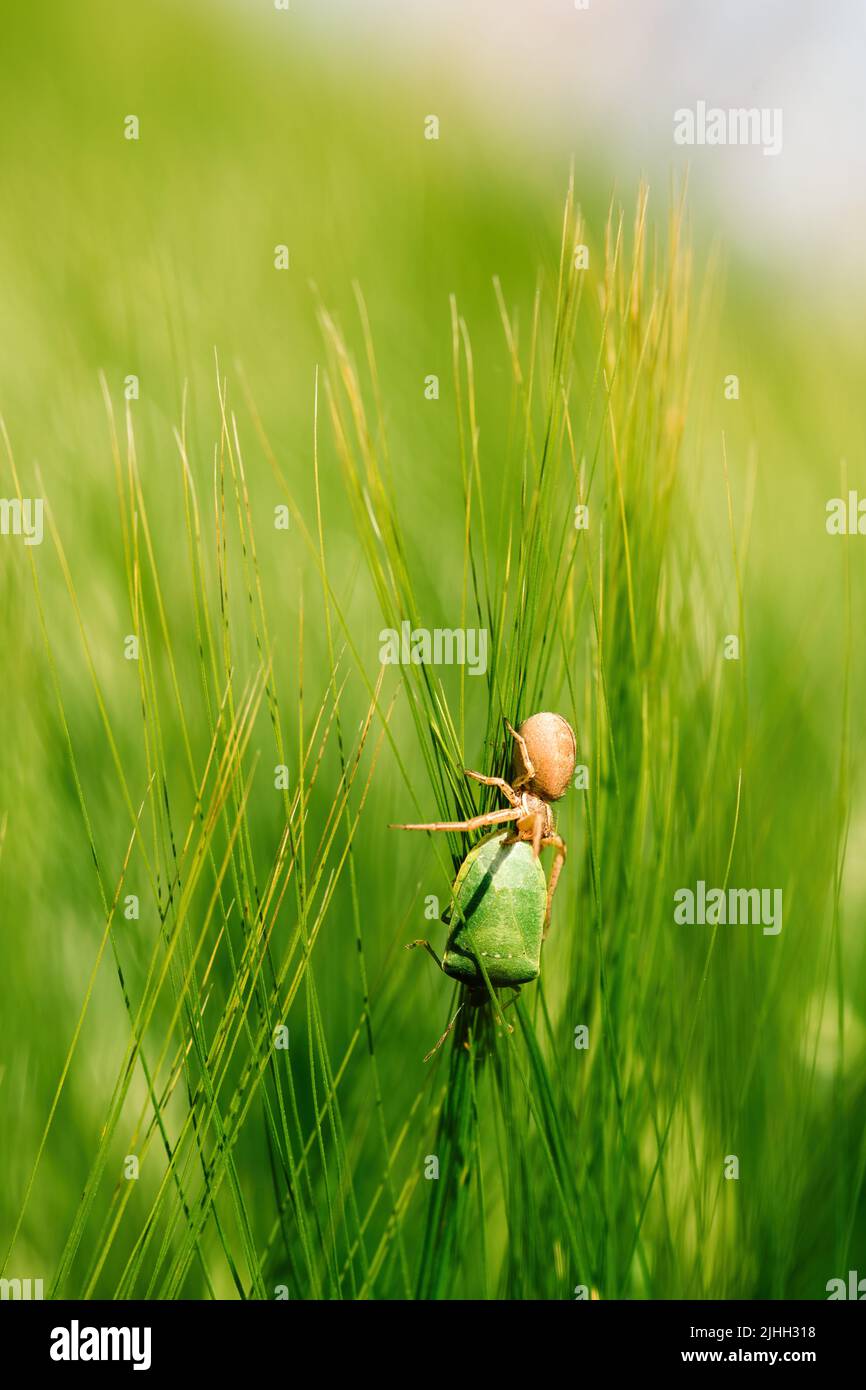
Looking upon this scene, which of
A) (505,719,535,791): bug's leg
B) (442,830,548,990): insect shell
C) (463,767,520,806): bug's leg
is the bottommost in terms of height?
(442,830,548,990): insect shell

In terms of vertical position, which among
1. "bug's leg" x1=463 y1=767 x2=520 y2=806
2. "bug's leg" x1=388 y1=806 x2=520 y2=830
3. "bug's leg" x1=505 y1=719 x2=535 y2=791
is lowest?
"bug's leg" x1=388 y1=806 x2=520 y2=830

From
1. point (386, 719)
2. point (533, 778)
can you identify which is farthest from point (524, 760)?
point (386, 719)

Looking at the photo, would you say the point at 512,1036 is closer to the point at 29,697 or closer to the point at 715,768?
the point at 715,768

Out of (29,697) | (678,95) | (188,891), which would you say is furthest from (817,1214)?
(678,95)

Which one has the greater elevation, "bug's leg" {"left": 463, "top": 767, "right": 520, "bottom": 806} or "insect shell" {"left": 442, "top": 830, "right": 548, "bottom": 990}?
"bug's leg" {"left": 463, "top": 767, "right": 520, "bottom": 806}

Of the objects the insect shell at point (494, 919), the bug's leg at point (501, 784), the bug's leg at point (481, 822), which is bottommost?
the insect shell at point (494, 919)

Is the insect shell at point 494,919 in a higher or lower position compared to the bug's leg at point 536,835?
lower
